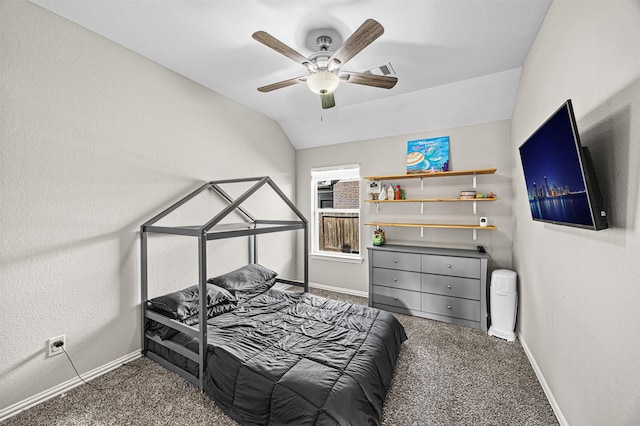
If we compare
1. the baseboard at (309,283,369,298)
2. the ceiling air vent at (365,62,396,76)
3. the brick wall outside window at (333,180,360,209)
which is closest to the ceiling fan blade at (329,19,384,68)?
the ceiling air vent at (365,62,396,76)

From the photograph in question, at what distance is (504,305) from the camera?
2814 millimetres

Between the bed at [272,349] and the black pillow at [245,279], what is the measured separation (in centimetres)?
2

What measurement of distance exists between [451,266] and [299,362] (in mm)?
2148

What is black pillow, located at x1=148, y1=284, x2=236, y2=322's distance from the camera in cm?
234

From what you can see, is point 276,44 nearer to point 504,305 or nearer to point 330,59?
point 330,59

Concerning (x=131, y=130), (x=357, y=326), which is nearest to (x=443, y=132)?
(x=357, y=326)

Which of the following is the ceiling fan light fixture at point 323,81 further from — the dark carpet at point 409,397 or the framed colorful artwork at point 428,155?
the dark carpet at point 409,397

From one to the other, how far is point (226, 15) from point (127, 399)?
2857 mm

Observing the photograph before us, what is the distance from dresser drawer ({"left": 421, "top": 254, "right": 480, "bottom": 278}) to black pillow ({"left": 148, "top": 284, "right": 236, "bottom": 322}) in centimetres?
235

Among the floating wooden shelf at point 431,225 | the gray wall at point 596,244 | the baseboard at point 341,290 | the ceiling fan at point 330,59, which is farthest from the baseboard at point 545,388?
the ceiling fan at point 330,59

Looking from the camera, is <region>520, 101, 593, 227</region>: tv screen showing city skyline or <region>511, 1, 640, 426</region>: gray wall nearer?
<region>511, 1, 640, 426</region>: gray wall

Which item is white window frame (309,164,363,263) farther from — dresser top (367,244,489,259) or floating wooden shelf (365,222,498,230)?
dresser top (367,244,489,259)

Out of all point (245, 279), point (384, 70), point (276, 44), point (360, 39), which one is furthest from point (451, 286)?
point (276, 44)

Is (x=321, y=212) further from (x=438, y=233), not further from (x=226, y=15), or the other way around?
(x=226, y=15)
